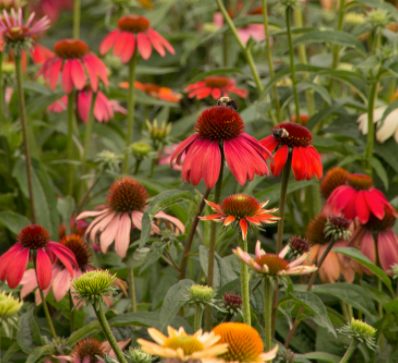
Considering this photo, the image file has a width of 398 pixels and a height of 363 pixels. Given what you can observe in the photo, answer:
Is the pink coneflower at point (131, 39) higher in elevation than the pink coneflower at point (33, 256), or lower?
higher

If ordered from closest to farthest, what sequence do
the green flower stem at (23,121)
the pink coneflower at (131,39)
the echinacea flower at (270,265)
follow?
the echinacea flower at (270,265) → the green flower stem at (23,121) → the pink coneflower at (131,39)

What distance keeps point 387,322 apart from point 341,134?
584 millimetres

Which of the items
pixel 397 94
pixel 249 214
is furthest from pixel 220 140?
pixel 397 94

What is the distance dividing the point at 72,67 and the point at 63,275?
25.9 inches

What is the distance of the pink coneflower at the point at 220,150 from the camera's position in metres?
0.78

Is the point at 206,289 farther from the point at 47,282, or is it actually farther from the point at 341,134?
the point at 341,134

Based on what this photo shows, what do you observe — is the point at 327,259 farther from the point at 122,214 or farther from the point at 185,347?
the point at 185,347

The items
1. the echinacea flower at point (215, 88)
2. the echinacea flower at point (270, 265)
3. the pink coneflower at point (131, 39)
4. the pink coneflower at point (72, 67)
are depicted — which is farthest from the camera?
the echinacea flower at point (215, 88)

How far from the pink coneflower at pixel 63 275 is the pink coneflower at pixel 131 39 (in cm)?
66

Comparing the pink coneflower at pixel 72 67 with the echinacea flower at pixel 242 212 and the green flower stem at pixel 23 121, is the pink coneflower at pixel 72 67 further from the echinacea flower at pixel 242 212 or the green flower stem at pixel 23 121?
the echinacea flower at pixel 242 212

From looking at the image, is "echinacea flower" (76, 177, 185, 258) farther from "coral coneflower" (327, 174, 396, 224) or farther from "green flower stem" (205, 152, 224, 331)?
"coral coneflower" (327, 174, 396, 224)

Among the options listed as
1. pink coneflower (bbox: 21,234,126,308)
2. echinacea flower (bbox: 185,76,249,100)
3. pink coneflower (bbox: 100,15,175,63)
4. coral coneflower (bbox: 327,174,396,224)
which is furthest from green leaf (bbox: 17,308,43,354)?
echinacea flower (bbox: 185,76,249,100)

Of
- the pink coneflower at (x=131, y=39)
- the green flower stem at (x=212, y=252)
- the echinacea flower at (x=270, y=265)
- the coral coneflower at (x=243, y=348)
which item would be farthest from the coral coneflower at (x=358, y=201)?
the pink coneflower at (x=131, y=39)

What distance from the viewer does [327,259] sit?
1093 millimetres
